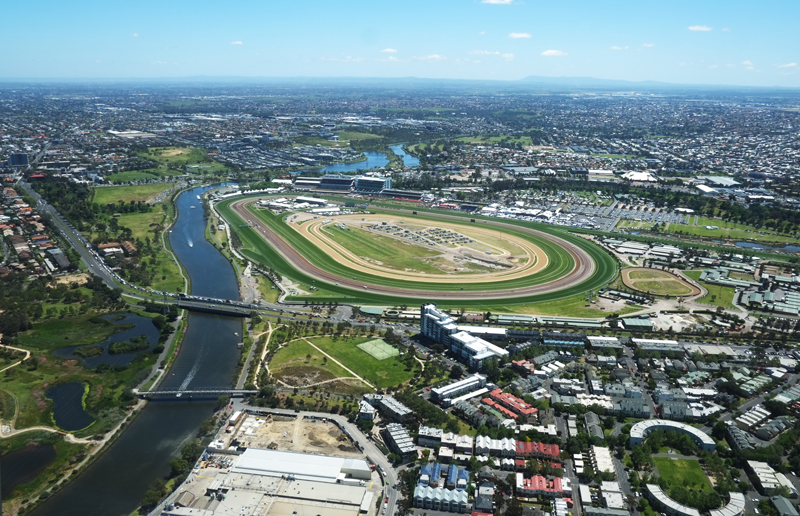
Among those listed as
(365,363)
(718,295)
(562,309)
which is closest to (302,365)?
(365,363)

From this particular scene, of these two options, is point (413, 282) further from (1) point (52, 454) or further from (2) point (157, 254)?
(1) point (52, 454)

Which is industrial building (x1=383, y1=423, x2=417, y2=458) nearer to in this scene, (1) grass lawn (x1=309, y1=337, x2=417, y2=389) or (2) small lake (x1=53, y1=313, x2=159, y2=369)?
(1) grass lawn (x1=309, y1=337, x2=417, y2=389)

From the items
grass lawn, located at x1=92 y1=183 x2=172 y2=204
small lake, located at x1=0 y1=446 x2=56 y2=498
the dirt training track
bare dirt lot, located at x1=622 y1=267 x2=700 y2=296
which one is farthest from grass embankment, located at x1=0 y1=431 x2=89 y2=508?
grass lawn, located at x1=92 y1=183 x2=172 y2=204

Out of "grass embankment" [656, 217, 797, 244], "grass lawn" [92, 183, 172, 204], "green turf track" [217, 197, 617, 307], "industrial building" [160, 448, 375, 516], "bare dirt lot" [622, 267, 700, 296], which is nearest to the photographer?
Answer: "industrial building" [160, 448, 375, 516]

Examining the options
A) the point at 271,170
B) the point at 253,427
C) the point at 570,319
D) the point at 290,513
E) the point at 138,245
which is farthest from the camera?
the point at 271,170

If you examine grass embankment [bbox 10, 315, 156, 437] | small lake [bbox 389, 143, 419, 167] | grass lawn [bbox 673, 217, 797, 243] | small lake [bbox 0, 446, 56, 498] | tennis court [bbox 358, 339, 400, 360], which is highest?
small lake [bbox 389, 143, 419, 167]

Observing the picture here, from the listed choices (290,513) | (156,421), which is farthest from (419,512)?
(156,421)

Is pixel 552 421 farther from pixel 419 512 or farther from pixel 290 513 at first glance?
pixel 290 513

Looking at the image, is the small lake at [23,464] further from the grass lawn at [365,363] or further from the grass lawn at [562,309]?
the grass lawn at [562,309]
